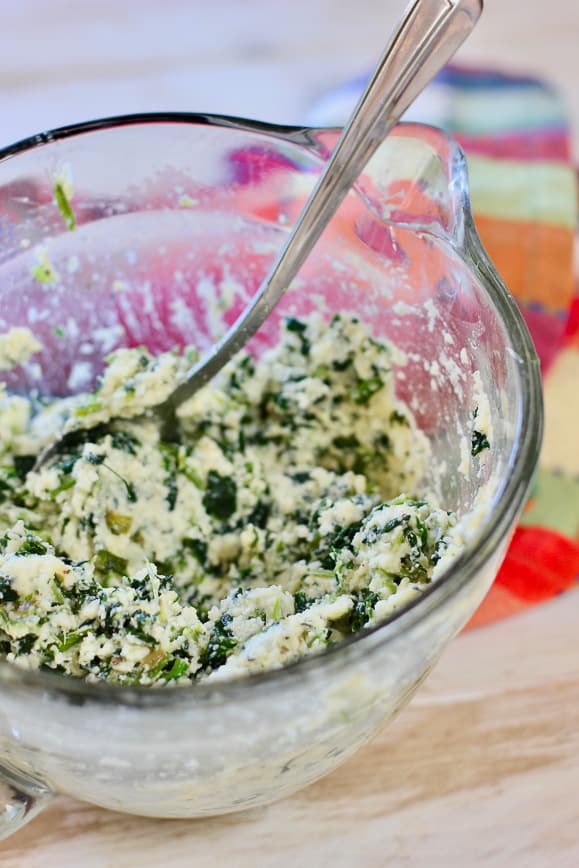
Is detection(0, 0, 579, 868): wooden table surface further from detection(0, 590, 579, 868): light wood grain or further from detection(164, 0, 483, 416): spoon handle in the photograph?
detection(164, 0, 483, 416): spoon handle

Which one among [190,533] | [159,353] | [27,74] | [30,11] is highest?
[30,11]

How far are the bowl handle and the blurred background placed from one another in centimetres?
155

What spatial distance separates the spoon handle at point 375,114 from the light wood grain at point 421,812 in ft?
2.05

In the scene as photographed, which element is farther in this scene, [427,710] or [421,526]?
[427,710]

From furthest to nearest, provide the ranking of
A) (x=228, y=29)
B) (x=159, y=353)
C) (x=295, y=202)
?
1. (x=228, y=29)
2. (x=159, y=353)
3. (x=295, y=202)

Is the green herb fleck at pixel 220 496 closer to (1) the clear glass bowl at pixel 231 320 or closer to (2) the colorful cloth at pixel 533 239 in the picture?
(1) the clear glass bowl at pixel 231 320

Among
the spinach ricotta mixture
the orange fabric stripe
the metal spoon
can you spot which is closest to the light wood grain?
the spinach ricotta mixture

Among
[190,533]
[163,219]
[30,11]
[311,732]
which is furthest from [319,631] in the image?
[30,11]

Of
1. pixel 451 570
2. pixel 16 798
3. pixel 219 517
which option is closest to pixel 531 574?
pixel 219 517

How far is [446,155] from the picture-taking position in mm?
1245

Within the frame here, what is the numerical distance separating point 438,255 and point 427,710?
0.66 m

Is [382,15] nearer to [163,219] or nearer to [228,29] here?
[228,29]

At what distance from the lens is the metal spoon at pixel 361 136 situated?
1.13 metres

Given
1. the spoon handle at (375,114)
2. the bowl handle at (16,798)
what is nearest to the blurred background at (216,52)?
the spoon handle at (375,114)
